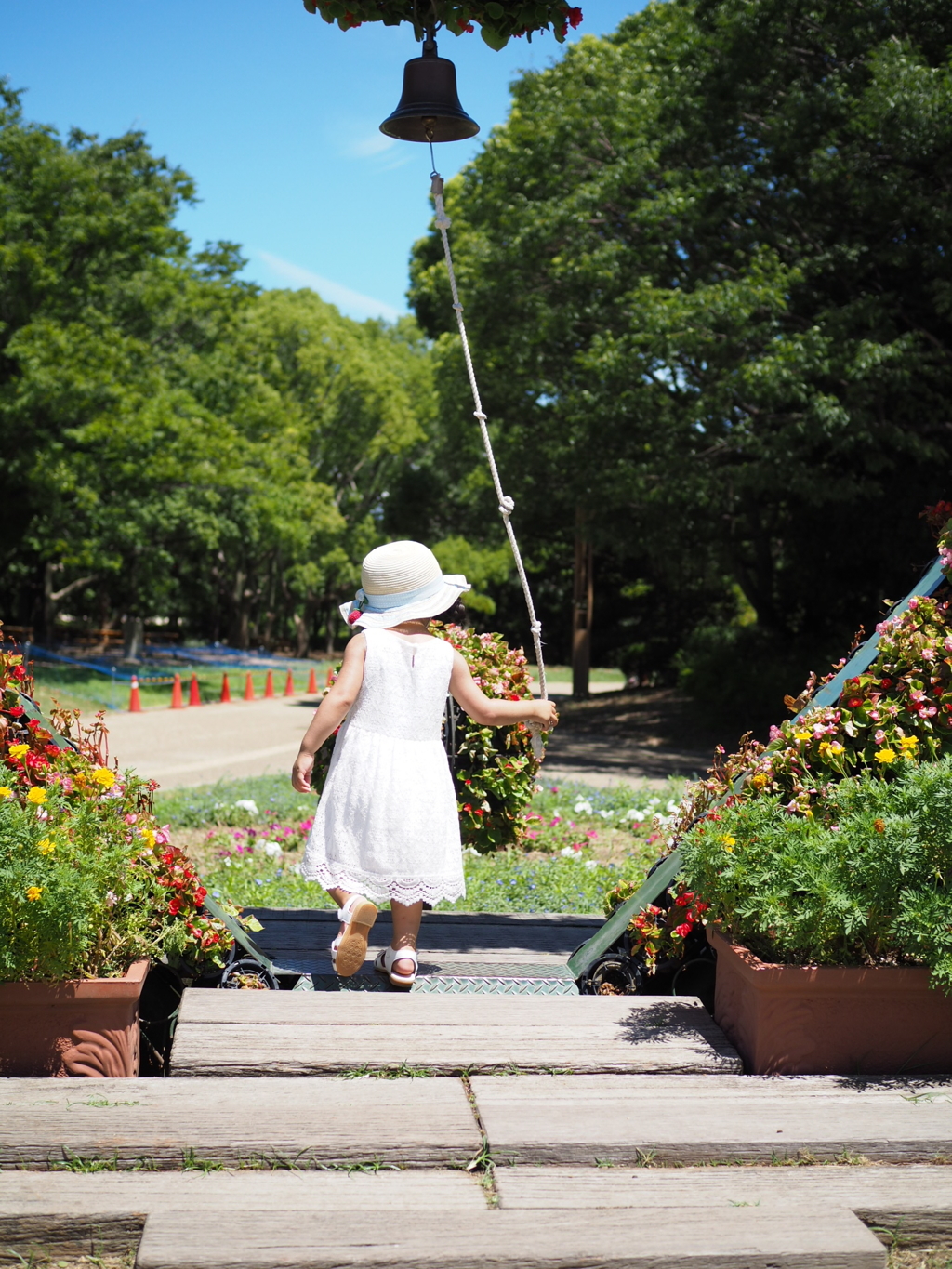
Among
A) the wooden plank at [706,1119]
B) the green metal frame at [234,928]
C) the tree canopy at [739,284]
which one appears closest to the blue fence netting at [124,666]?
the tree canopy at [739,284]

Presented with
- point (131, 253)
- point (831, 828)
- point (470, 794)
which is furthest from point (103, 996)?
point (131, 253)

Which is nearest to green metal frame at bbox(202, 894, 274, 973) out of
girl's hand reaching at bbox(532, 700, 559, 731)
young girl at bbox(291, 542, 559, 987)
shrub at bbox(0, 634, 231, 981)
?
shrub at bbox(0, 634, 231, 981)

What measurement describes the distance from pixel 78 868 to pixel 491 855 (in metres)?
4.92

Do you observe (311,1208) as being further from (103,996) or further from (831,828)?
(831,828)


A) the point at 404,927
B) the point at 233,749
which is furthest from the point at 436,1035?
the point at 233,749

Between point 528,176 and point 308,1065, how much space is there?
17.7 m

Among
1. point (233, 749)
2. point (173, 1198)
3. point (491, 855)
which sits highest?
point (173, 1198)

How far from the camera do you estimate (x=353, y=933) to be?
382 centimetres

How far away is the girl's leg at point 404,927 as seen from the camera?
4.00 metres

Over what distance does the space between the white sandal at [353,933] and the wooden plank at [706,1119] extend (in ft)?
2.44

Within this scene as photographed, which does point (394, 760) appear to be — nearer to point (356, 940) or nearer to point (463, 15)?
point (356, 940)

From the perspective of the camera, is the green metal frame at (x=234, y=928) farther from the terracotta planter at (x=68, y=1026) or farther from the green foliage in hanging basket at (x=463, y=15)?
the green foliage in hanging basket at (x=463, y=15)

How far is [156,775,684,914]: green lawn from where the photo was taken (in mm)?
6508

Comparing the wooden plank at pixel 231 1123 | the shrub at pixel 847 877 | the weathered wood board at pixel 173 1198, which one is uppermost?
the shrub at pixel 847 877
